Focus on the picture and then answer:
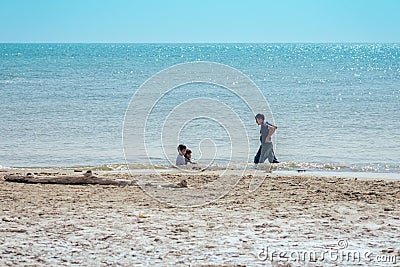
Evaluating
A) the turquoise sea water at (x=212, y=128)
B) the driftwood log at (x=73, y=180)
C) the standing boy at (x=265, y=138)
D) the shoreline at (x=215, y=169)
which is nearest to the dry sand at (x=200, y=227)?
the driftwood log at (x=73, y=180)

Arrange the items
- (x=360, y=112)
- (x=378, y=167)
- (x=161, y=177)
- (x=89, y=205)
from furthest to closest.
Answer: (x=360, y=112), (x=378, y=167), (x=161, y=177), (x=89, y=205)

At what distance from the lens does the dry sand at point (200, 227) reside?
788cm

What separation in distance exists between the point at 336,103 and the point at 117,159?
61.5ft

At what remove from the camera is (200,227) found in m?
9.21

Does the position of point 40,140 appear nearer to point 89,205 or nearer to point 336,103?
point 89,205

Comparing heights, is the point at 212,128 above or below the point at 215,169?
above

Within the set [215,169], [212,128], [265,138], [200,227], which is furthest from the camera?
[212,128]

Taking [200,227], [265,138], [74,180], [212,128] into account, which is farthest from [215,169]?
[212,128]

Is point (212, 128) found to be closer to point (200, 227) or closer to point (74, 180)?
point (74, 180)

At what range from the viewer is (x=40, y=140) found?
21172mm

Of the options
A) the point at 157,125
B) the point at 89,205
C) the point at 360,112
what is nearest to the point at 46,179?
the point at 89,205

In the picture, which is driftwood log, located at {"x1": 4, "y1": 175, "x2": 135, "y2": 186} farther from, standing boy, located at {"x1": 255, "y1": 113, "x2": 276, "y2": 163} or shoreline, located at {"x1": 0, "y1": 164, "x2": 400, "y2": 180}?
standing boy, located at {"x1": 255, "y1": 113, "x2": 276, "y2": 163}

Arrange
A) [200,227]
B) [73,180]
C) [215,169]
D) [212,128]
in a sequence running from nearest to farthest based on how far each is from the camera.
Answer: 1. [200,227]
2. [73,180]
3. [215,169]
4. [212,128]

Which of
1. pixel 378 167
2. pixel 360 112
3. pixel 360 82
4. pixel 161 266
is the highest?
pixel 360 82
